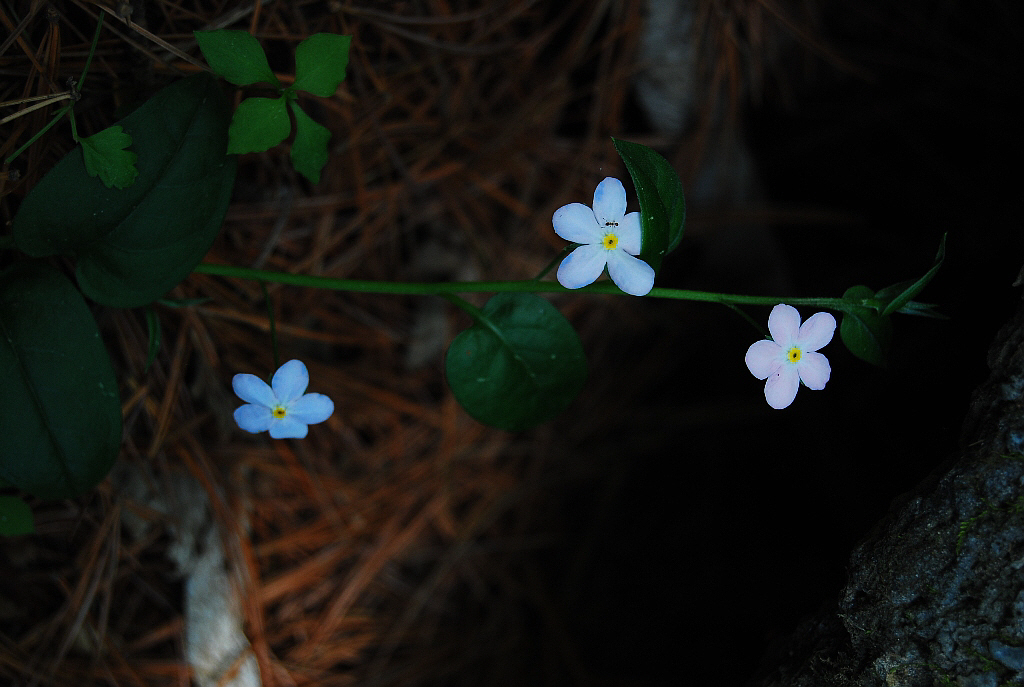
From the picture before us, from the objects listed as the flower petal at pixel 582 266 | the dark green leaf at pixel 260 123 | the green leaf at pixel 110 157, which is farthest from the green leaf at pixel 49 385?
the flower petal at pixel 582 266

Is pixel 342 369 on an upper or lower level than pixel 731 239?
lower

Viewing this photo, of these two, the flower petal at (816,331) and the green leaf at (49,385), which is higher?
the green leaf at (49,385)

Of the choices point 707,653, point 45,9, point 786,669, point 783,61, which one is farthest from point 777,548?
point 45,9

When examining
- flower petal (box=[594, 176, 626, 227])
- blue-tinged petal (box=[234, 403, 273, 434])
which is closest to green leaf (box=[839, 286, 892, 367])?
flower petal (box=[594, 176, 626, 227])

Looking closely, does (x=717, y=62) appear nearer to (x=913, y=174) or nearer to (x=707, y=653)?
(x=913, y=174)

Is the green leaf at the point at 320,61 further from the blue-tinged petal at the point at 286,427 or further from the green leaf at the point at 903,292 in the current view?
the green leaf at the point at 903,292

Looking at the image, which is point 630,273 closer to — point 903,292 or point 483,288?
point 483,288

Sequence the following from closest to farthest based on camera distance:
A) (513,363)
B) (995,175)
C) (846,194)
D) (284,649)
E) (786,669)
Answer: (786,669) → (513,363) → (995,175) → (284,649) → (846,194)

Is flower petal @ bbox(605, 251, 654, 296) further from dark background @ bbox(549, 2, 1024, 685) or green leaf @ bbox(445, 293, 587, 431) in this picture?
dark background @ bbox(549, 2, 1024, 685)
